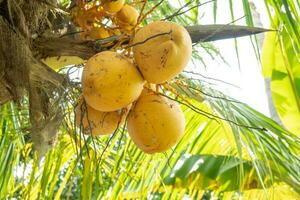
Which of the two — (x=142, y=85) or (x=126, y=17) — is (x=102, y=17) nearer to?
(x=126, y=17)

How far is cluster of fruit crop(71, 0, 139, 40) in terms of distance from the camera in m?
1.00

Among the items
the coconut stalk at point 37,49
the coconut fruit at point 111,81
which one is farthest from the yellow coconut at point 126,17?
the coconut fruit at point 111,81

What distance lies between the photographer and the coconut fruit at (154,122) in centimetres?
83

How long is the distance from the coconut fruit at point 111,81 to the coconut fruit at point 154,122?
0.04 meters

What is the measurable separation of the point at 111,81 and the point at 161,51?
9 centimetres

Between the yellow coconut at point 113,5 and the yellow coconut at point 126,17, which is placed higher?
the yellow coconut at point 113,5

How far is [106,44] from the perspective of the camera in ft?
2.93

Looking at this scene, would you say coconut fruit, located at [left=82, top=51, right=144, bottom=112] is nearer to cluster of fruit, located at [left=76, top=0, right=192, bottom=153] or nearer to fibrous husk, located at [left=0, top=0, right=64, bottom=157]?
cluster of fruit, located at [left=76, top=0, right=192, bottom=153]

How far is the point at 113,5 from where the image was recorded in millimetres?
997

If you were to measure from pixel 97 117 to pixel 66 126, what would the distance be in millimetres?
268

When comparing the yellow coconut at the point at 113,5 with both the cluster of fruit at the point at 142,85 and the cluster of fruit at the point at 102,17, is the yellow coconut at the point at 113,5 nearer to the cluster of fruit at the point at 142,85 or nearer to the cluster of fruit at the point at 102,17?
the cluster of fruit at the point at 102,17

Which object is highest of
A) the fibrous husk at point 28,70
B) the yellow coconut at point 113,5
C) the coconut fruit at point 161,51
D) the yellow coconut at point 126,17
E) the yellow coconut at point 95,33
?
the yellow coconut at point 113,5

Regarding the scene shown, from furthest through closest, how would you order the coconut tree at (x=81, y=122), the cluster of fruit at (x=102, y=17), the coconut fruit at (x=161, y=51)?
the cluster of fruit at (x=102, y=17), the coconut tree at (x=81, y=122), the coconut fruit at (x=161, y=51)

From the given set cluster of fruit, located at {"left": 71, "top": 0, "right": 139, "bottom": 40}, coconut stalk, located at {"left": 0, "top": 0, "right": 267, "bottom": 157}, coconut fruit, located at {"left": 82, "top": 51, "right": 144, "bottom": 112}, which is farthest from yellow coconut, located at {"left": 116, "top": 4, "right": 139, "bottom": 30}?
coconut fruit, located at {"left": 82, "top": 51, "right": 144, "bottom": 112}
